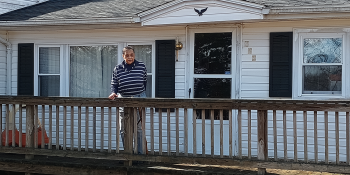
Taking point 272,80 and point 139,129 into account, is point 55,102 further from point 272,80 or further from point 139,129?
point 272,80

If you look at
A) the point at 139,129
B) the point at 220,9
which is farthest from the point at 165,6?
the point at 139,129

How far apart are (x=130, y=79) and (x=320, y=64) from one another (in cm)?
303

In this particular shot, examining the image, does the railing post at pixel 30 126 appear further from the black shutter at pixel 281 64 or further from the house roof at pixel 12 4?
the black shutter at pixel 281 64

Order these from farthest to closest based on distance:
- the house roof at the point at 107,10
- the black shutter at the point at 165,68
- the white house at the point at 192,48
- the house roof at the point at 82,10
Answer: the house roof at the point at 82,10
the black shutter at the point at 165,68
the white house at the point at 192,48
the house roof at the point at 107,10

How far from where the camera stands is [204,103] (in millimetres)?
4891

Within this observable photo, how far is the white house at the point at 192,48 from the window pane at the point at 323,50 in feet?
0.05

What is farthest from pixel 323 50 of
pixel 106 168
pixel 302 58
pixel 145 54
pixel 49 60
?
pixel 49 60

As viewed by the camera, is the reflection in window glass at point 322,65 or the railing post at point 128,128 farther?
the reflection in window glass at point 322,65

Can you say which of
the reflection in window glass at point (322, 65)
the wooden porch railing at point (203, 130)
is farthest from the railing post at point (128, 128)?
the reflection in window glass at point (322, 65)

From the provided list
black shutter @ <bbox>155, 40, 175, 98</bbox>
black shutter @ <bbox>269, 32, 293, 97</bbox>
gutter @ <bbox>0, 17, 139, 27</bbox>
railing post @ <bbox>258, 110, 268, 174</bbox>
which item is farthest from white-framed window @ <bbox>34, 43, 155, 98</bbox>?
railing post @ <bbox>258, 110, 268, 174</bbox>

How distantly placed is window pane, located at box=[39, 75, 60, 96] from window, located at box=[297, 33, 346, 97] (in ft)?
14.7

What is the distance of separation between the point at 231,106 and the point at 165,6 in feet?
7.37

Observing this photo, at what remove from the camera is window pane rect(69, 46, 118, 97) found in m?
7.40

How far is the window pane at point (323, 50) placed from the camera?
6172mm
